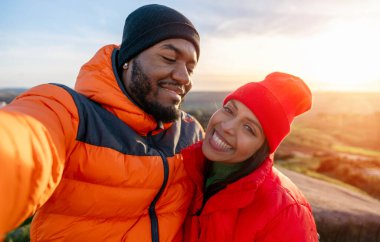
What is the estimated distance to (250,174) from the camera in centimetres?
280

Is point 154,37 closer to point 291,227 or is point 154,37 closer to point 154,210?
point 154,210

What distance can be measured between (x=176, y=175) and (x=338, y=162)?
15885 mm

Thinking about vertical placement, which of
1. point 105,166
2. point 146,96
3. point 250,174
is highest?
point 146,96

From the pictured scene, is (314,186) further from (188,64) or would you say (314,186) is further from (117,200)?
(117,200)

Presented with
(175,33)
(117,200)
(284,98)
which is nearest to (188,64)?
(175,33)

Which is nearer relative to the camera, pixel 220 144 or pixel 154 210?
pixel 154 210

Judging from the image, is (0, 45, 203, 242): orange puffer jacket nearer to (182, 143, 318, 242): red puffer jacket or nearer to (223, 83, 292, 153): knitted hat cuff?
(182, 143, 318, 242): red puffer jacket

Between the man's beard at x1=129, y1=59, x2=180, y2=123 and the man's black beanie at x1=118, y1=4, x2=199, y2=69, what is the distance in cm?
23

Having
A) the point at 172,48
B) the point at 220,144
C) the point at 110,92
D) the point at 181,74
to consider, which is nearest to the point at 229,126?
the point at 220,144

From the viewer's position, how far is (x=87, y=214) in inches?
93.7

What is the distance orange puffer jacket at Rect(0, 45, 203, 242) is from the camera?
7.04 ft

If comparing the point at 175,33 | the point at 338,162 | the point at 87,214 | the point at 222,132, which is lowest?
the point at 338,162

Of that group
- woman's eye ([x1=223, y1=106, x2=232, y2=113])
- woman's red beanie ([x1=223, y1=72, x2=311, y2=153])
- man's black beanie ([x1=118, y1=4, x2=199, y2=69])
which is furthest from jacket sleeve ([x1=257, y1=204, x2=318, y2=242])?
man's black beanie ([x1=118, y1=4, x2=199, y2=69])

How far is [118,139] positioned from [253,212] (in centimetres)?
124
